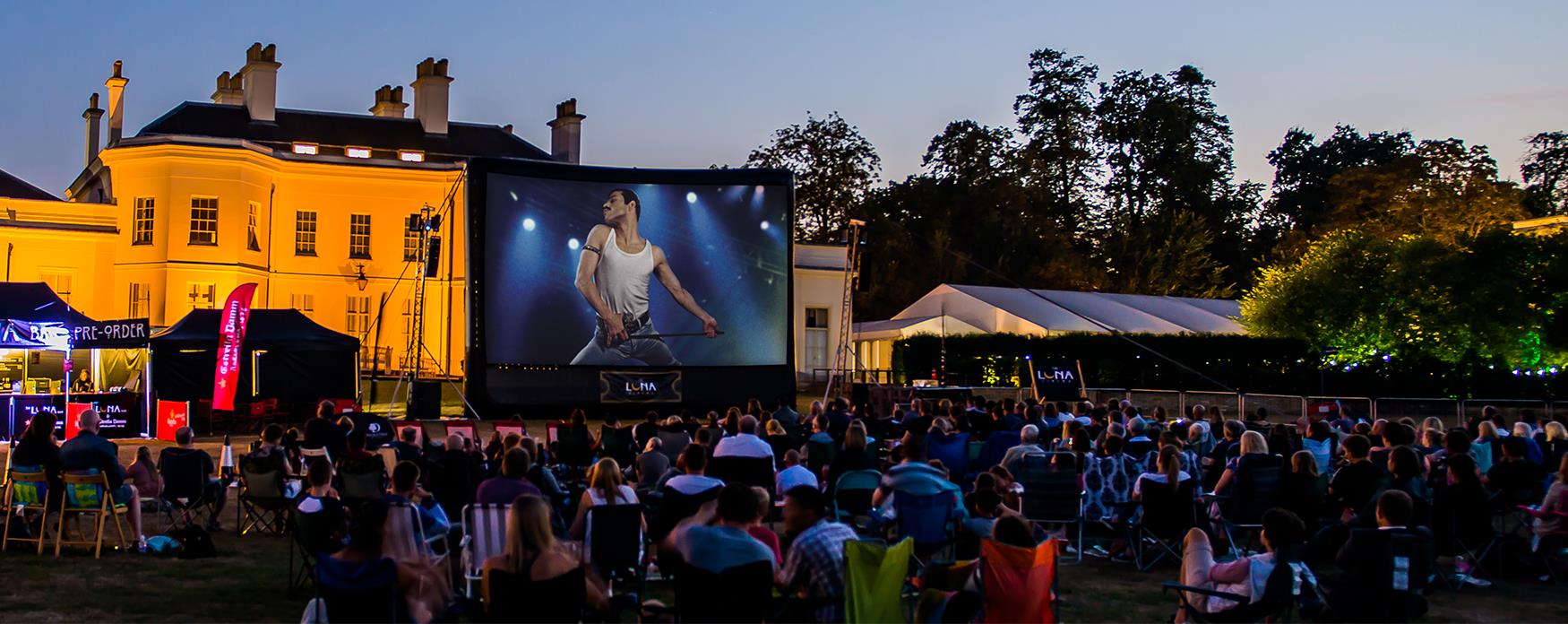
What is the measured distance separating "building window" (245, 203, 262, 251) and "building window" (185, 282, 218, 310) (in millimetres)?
1304

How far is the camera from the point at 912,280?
152 feet

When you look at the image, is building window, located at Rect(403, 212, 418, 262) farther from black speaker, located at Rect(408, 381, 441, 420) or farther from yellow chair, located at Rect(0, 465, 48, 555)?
yellow chair, located at Rect(0, 465, 48, 555)

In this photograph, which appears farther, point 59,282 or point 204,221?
point 204,221

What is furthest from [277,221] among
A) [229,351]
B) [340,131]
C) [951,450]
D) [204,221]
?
[951,450]

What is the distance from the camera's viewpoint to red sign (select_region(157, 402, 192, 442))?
18.7 meters

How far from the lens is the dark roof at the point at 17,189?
38.5 meters

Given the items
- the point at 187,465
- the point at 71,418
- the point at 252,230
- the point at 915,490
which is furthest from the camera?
the point at 252,230

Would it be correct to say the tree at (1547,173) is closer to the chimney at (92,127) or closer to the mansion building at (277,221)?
the mansion building at (277,221)

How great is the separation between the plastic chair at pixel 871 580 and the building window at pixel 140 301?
30.4 metres

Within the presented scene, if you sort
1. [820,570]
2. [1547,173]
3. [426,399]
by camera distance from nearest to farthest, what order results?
[820,570] < [426,399] < [1547,173]

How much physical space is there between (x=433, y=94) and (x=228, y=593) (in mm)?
32168

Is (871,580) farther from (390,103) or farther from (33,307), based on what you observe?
(390,103)

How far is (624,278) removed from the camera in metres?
22.7

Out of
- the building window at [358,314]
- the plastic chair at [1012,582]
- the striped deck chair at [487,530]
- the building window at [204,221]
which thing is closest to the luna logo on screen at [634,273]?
the building window at [204,221]
